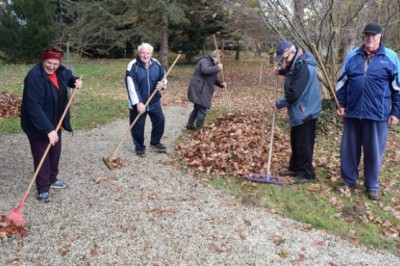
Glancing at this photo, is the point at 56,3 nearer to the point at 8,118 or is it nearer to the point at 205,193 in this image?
the point at 8,118

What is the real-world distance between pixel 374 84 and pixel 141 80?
3.57m

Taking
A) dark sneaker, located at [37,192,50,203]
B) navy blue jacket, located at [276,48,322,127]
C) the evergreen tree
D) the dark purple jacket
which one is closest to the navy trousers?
navy blue jacket, located at [276,48,322,127]

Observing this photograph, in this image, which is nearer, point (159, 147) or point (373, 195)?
point (373, 195)

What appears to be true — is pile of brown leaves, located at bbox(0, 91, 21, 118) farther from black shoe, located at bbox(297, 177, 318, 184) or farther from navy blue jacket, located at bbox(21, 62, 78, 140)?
black shoe, located at bbox(297, 177, 318, 184)

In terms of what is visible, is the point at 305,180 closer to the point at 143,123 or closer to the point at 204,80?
the point at 143,123

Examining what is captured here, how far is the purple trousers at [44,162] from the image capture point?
4.84 m

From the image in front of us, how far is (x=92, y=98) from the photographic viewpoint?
1273 centimetres

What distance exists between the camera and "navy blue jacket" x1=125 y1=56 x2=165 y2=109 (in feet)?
21.1

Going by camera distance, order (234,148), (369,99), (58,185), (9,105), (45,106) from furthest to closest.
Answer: (9,105), (234,148), (58,185), (369,99), (45,106)

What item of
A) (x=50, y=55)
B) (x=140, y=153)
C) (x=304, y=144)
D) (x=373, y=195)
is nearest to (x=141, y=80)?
(x=140, y=153)

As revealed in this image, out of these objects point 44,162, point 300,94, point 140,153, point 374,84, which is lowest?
point 140,153

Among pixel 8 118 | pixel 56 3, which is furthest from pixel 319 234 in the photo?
pixel 56 3

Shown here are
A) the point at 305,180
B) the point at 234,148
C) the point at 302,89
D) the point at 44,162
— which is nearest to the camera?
the point at 44,162

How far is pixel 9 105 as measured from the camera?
10.5 m
